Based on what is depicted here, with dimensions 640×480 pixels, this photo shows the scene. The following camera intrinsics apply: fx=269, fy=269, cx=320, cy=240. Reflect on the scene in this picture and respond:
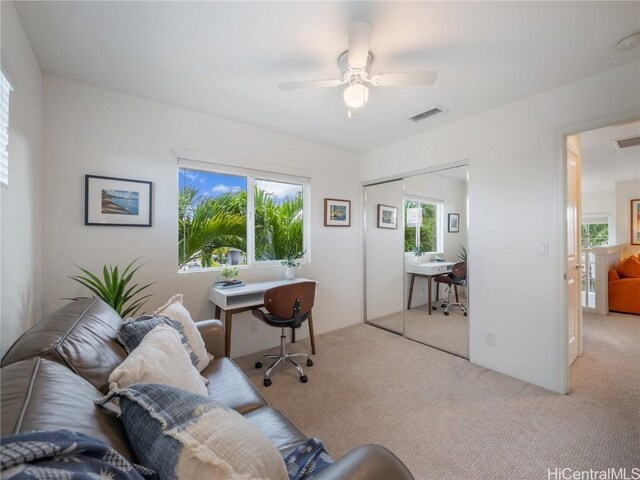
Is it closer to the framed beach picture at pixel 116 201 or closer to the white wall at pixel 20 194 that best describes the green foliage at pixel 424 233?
the framed beach picture at pixel 116 201

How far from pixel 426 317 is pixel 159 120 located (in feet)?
12.1

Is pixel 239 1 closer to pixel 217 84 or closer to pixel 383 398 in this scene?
pixel 217 84

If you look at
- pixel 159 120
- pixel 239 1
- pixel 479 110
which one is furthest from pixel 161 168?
pixel 479 110

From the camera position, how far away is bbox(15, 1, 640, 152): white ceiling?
144 cm

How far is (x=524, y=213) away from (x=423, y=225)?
1.17 meters

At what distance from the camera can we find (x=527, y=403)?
2.03 metres

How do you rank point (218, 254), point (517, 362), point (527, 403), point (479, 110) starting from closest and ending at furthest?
point (527, 403) < point (517, 362) < point (479, 110) < point (218, 254)

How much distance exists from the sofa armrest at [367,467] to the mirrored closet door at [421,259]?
92.7 inches

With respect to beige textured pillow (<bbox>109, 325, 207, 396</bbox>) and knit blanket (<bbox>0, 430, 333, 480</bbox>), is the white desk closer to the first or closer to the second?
beige textured pillow (<bbox>109, 325, 207, 396</bbox>)

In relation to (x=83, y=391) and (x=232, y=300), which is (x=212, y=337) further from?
(x=83, y=391)

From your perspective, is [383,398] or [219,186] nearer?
[383,398]

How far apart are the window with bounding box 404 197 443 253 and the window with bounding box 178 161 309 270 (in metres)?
1.35

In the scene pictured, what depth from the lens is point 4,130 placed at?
130 cm

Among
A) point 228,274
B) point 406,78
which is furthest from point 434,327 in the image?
point 406,78
